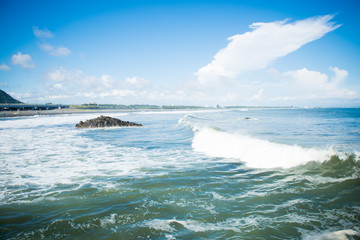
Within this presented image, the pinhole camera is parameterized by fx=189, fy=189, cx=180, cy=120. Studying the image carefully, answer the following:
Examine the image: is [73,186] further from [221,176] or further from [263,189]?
[263,189]

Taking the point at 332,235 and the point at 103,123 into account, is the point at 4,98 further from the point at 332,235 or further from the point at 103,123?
the point at 332,235

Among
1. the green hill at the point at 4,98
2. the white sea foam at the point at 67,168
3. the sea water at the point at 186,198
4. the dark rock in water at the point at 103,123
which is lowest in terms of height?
the white sea foam at the point at 67,168

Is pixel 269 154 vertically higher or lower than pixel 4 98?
lower

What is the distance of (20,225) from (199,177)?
5670mm

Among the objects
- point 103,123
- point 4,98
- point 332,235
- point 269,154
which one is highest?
point 4,98

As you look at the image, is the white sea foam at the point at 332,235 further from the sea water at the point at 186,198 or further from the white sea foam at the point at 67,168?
the white sea foam at the point at 67,168

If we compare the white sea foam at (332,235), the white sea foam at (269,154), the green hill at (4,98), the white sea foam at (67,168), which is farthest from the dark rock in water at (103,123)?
the green hill at (4,98)

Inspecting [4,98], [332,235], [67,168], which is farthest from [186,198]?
[4,98]

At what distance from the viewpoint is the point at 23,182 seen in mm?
7496

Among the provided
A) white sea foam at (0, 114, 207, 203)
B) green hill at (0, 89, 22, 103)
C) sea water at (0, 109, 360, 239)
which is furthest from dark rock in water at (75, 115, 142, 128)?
green hill at (0, 89, 22, 103)

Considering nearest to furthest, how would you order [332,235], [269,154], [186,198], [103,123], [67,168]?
[332,235], [186,198], [67,168], [269,154], [103,123]

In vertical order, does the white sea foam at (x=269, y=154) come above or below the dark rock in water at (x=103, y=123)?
below

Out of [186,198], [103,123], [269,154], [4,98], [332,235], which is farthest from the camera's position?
[4,98]

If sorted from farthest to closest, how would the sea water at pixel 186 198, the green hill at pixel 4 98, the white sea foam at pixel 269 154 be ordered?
the green hill at pixel 4 98 < the white sea foam at pixel 269 154 < the sea water at pixel 186 198
